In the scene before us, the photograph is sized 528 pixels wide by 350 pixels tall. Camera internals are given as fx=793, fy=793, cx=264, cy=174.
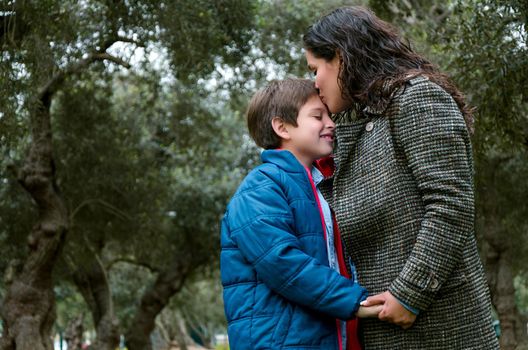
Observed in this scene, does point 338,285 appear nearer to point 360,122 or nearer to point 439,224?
point 439,224

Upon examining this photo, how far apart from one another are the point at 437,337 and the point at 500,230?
494 inches

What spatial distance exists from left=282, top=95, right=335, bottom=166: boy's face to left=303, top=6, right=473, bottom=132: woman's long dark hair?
15cm

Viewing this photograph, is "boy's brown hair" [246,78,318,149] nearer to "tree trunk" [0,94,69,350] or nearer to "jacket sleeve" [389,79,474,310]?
"jacket sleeve" [389,79,474,310]

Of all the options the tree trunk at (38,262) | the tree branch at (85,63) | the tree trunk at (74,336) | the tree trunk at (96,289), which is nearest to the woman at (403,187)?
the tree branch at (85,63)

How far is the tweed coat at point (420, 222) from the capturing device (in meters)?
2.60

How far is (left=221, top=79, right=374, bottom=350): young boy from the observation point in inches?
104

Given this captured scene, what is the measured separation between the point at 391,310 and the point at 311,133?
760 millimetres

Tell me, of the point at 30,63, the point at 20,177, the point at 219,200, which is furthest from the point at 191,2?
the point at 219,200

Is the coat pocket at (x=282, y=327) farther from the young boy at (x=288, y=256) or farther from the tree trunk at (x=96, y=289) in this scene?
the tree trunk at (x=96, y=289)

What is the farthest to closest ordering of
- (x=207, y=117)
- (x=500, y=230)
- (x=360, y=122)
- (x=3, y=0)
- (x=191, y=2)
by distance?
(x=207, y=117)
(x=500, y=230)
(x=191, y=2)
(x=3, y=0)
(x=360, y=122)

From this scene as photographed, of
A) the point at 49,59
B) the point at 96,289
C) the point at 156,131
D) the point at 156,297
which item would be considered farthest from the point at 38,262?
the point at 156,297

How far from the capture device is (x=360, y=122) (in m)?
2.92

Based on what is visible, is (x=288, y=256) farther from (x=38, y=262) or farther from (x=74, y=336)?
(x=74, y=336)

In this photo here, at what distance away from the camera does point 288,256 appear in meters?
2.65
